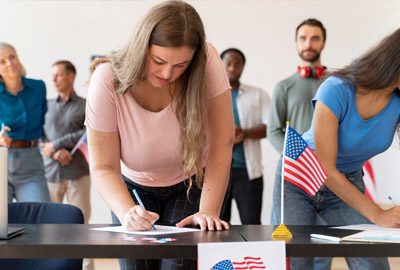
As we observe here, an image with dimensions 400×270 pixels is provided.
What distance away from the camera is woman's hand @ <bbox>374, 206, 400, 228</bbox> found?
2457 mm

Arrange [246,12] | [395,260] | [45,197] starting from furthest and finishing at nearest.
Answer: [246,12], [395,260], [45,197]

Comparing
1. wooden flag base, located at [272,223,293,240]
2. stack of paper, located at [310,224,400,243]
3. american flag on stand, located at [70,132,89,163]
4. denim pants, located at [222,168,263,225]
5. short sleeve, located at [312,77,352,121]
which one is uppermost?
short sleeve, located at [312,77,352,121]

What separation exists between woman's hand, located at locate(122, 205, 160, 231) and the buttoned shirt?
3459 millimetres

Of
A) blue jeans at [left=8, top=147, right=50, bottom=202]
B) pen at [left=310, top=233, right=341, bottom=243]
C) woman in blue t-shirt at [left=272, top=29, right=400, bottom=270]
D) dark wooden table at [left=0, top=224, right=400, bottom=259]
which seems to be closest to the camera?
dark wooden table at [left=0, top=224, right=400, bottom=259]

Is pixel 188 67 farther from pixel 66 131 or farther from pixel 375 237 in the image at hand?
pixel 66 131

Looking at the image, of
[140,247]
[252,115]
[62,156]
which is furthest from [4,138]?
[140,247]

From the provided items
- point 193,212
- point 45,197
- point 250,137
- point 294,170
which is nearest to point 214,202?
point 193,212

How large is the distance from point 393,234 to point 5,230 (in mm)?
1171

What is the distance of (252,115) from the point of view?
18.3 feet

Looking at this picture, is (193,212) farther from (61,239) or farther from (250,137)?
(250,137)

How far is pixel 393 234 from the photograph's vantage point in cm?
225

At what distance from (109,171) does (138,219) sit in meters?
0.24

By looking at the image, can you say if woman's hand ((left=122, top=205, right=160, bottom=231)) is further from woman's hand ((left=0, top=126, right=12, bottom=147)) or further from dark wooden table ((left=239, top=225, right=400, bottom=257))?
woman's hand ((left=0, top=126, right=12, bottom=147))

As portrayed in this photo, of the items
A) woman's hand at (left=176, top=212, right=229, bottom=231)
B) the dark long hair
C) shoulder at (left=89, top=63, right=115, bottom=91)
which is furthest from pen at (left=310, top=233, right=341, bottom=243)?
shoulder at (left=89, top=63, right=115, bottom=91)
